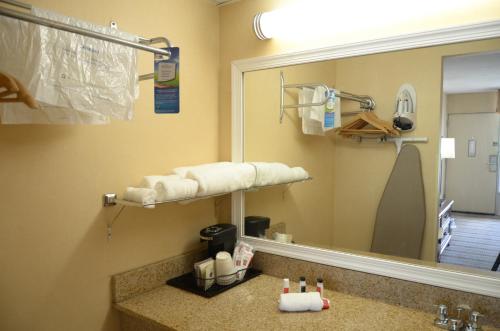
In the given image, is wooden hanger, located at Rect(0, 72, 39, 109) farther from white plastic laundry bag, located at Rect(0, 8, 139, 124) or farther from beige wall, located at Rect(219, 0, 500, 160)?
beige wall, located at Rect(219, 0, 500, 160)

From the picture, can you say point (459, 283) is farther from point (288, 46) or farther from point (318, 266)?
point (288, 46)

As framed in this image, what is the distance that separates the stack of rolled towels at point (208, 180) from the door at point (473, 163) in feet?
2.15

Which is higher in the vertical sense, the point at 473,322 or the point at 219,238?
the point at 219,238

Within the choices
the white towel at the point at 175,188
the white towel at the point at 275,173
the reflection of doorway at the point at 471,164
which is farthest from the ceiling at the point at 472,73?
the white towel at the point at 175,188

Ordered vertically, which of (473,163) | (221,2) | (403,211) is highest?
(221,2)

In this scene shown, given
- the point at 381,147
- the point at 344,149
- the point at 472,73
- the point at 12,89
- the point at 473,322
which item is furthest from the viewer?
the point at 344,149

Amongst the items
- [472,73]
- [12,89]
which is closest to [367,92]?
[472,73]

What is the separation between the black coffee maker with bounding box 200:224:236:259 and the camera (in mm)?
1715

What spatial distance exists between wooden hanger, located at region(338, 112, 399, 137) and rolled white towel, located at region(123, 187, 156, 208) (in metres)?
0.91

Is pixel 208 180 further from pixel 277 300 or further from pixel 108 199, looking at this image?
pixel 277 300

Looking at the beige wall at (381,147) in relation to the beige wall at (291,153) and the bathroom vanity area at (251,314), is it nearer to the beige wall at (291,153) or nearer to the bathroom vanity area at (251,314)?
the beige wall at (291,153)

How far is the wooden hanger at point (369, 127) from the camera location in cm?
155

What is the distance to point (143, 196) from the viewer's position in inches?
53.2

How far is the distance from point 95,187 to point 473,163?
1460 millimetres
